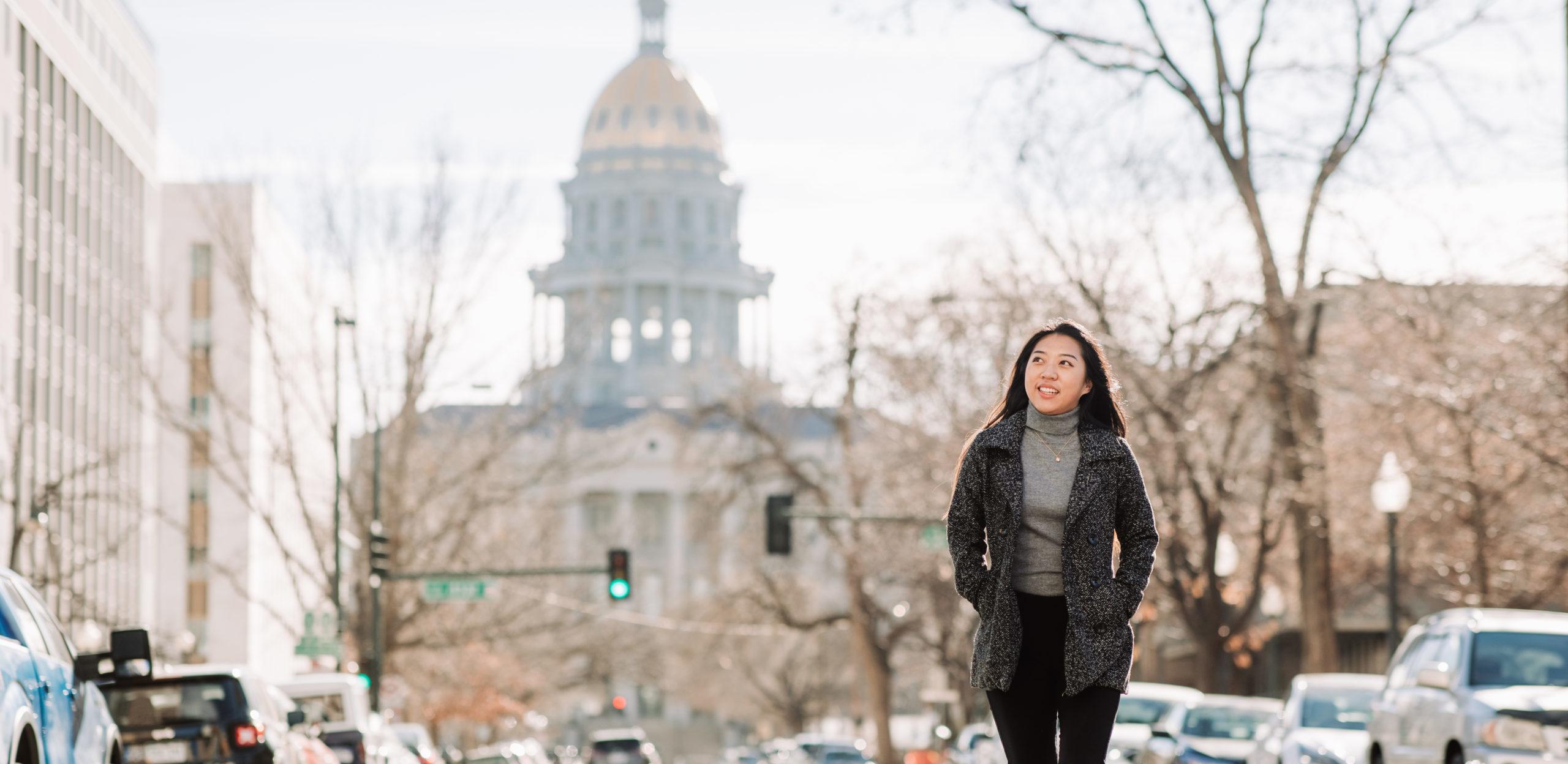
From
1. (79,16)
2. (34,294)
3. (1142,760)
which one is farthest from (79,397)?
(1142,760)

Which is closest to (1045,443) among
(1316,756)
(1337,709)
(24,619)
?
(24,619)

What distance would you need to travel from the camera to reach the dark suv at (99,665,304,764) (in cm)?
1517

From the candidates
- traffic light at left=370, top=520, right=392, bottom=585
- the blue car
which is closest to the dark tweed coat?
the blue car

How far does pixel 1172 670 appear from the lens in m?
73.5

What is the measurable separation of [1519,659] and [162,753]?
8263 millimetres

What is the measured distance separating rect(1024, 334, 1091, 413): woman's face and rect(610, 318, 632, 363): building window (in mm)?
151525

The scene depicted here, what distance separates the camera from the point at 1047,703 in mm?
6973

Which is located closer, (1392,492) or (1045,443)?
(1045,443)

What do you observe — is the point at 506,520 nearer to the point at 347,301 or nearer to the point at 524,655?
the point at 524,655

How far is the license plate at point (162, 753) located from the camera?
50.0 ft

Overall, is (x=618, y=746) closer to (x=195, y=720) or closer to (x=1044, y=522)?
(x=195, y=720)

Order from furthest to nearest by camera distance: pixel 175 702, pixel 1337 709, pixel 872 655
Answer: pixel 872 655 → pixel 1337 709 → pixel 175 702

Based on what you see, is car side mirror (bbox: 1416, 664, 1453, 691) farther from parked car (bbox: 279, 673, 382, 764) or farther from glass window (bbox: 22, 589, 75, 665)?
parked car (bbox: 279, 673, 382, 764)

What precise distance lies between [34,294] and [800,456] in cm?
2134
